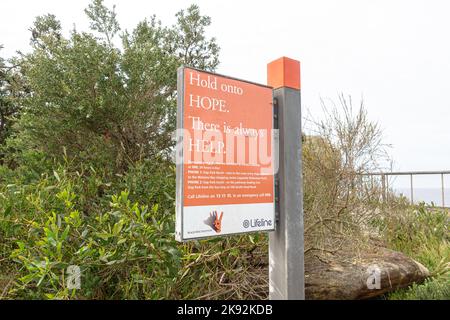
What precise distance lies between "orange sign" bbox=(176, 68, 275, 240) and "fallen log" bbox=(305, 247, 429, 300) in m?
1.46

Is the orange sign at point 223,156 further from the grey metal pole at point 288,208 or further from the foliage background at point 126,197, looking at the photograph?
the foliage background at point 126,197

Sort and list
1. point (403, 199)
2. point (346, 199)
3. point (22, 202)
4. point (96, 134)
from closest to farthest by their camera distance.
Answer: point (22, 202) → point (346, 199) → point (96, 134) → point (403, 199)

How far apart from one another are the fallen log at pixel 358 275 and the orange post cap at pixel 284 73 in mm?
2234

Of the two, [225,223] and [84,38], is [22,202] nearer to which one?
[225,223]

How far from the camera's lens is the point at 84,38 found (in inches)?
249

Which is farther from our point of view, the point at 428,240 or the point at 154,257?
the point at 428,240

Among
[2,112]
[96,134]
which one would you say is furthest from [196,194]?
[2,112]

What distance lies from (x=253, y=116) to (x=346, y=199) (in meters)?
2.34

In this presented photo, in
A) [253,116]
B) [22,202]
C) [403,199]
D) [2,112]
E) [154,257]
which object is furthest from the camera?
[2,112]

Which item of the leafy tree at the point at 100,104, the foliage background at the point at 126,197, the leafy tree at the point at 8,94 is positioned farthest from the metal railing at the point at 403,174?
the leafy tree at the point at 8,94

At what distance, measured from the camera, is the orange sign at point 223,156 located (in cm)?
258

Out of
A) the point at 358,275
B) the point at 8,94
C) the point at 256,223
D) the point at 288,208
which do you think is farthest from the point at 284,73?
the point at 8,94
